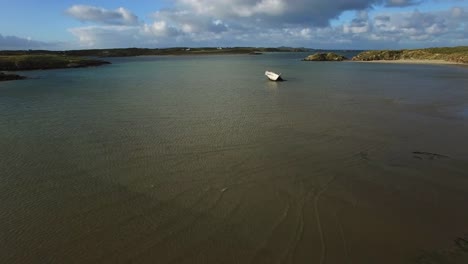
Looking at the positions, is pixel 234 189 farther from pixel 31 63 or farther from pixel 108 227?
pixel 31 63

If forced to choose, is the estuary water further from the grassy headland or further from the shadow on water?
the grassy headland

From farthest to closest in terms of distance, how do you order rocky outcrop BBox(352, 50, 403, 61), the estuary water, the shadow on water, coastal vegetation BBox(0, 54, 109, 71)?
rocky outcrop BBox(352, 50, 403, 61), coastal vegetation BBox(0, 54, 109, 71), the estuary water, the shadow on water

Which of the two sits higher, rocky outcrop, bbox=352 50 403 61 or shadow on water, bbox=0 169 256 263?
rocky outcrop, bbox=352 50 403 61

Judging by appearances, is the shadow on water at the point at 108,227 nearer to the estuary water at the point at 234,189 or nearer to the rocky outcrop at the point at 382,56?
the estuary water at the point at 234,189

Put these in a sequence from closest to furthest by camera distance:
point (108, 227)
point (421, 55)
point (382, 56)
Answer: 1. point (108, 227)
2. point (421, 55)
3. point (382, 56)

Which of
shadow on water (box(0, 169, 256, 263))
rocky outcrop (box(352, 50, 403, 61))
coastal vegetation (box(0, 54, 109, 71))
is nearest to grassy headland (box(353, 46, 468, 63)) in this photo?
rocky outcrop (box(352, 50, 403, 61))

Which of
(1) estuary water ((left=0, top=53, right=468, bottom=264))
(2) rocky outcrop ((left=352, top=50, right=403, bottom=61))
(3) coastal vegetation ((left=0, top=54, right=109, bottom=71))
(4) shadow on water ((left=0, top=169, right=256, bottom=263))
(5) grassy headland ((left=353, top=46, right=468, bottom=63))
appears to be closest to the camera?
(4) shadow on water ((left=0, top=169, right=256, bottom=263))

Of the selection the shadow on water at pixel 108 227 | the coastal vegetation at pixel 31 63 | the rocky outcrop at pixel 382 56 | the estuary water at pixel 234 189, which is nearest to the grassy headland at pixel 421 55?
the rocky outcrop at pixel 382 56

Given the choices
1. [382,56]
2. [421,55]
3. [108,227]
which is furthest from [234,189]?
[382,56]

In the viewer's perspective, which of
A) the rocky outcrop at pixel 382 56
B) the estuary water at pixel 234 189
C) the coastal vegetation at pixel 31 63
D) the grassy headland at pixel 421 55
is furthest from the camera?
the rocky outcrop at pixel 382 56
